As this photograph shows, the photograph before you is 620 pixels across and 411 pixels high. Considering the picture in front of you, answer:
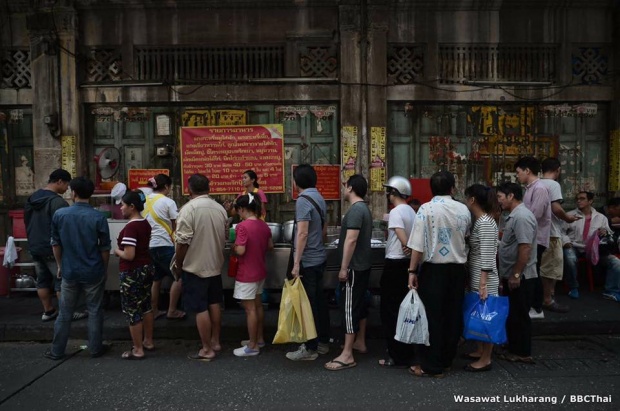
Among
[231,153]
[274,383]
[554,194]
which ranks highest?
[231,153]

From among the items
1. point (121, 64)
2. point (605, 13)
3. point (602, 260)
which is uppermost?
point (605, 13)

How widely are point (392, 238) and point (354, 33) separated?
15.3 ft

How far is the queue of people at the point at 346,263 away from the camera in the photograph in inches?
177

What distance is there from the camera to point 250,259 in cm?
511

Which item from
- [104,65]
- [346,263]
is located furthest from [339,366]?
[104,65]

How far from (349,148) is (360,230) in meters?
3.73

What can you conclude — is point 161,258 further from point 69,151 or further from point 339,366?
point 69,151

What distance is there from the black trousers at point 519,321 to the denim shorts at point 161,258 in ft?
12.9

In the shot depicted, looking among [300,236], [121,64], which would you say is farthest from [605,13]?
[121,64]

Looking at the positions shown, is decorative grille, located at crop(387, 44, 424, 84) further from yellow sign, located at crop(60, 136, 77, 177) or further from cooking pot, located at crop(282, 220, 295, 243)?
yellow sign, located at crop(60, 136, 77, 177)

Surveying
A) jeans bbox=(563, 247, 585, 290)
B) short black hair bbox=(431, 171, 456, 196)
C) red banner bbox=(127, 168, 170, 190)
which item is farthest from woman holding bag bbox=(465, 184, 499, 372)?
red banner bbox=(127, 168, 170, 190)

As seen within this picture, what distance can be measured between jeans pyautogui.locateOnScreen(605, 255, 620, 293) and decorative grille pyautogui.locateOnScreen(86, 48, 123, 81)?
27.9 feet

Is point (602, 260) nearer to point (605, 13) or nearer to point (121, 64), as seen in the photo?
point (605, 13)

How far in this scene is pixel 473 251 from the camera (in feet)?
15.3
